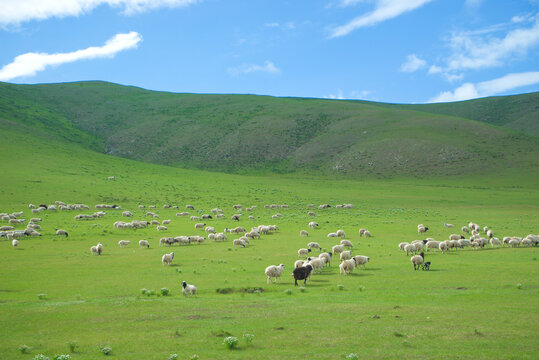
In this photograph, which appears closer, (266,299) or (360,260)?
(266,299)

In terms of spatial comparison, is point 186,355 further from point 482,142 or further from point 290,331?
point 482,142

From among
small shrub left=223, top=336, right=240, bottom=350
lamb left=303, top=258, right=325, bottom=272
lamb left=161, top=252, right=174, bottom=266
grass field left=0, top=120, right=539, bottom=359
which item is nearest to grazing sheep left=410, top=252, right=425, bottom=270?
grass field left=0, top=120, right=539, bottom=359

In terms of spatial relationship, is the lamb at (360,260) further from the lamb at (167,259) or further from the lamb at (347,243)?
the lamb at (167,259)

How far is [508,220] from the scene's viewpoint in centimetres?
4503

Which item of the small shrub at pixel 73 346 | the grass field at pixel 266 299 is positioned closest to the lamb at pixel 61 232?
the grass field at pixel 266 299

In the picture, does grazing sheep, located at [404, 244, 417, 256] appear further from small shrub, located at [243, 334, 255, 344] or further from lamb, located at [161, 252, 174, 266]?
small shrub, located at [243, 334, 255, 344]

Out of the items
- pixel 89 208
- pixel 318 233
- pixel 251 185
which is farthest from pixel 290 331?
pixel 251 185

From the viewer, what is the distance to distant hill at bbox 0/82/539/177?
10650 centimetres

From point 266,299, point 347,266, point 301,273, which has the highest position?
point 301,273

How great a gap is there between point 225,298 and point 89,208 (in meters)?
44.8

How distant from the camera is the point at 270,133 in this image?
141375 mm

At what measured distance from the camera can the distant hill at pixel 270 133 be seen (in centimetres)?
10650

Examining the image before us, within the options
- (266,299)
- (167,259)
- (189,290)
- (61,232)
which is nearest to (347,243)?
(167,259)

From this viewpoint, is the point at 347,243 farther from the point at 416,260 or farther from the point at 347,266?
the point at 347,266
